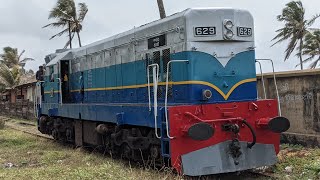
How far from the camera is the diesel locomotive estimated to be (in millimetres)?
7473

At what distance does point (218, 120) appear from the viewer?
7.70 meters

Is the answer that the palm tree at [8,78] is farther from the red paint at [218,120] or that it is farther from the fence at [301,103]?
the red paint at [218,120]

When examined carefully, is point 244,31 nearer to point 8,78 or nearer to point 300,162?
point 300,162

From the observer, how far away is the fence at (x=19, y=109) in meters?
30.1

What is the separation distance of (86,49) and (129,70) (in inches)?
122

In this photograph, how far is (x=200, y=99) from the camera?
7852mm

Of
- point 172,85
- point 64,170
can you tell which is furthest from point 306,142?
point 64,170

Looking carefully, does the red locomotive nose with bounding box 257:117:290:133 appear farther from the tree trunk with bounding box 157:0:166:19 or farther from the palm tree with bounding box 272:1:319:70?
the palm tree with bounding box 272:1:319:70

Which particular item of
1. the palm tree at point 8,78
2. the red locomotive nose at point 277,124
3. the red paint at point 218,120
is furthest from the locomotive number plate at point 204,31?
the palm tree at point 8,78

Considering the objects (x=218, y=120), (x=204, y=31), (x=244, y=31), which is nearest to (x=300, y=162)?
(x=218, y=120)

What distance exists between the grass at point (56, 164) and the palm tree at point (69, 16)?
19.6 meters

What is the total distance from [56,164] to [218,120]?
432 centimetres

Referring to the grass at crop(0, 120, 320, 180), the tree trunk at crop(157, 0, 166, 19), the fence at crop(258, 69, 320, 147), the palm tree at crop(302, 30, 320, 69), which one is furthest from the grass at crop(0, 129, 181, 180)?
the palm tree at crop(302, 30, 320, 69)

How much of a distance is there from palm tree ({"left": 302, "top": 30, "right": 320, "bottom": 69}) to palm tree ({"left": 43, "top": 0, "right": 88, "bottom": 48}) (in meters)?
22.0
